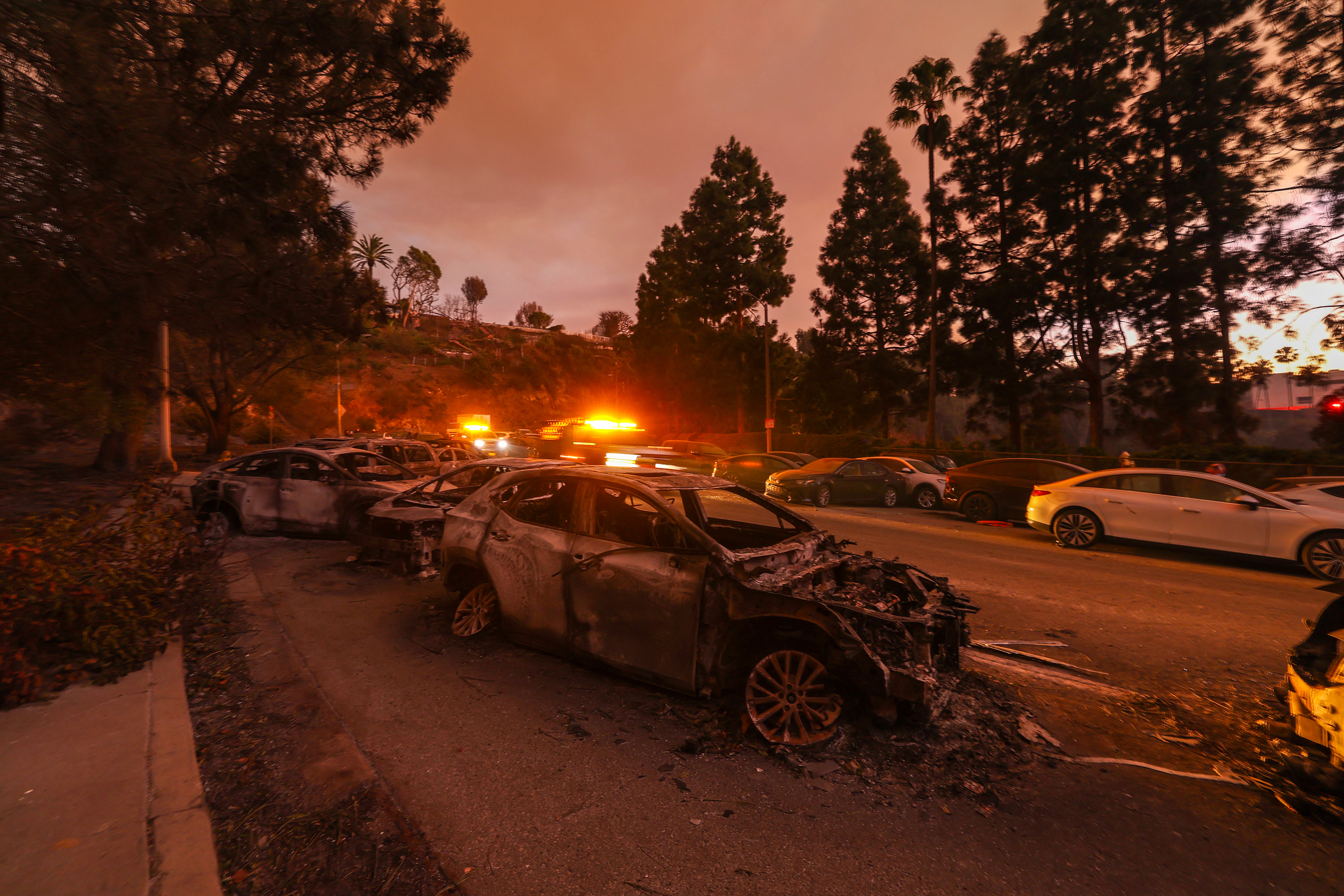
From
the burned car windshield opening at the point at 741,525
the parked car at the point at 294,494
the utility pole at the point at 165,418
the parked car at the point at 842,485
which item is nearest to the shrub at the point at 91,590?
the parked car at the point at 294,494

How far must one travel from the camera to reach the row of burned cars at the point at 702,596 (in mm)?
3607

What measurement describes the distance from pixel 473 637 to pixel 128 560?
3.00 metres

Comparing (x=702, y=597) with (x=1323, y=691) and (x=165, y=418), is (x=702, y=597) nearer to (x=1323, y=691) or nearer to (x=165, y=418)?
(x=1323, y=691)

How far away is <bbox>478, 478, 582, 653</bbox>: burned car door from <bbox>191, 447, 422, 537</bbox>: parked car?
4.71 meters

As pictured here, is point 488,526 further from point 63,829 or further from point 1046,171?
point 1046,171

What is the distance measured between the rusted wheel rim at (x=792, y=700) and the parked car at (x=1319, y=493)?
9388 mm

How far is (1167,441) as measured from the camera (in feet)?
82.6

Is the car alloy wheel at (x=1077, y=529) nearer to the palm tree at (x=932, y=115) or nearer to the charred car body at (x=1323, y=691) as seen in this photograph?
the charred car body at (x=1323, y=691)

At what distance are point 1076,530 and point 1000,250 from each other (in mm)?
25724

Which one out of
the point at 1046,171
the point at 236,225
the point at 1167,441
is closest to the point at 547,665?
the point at 236,225

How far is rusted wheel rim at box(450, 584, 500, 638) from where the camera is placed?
Answer: 17.4 ft

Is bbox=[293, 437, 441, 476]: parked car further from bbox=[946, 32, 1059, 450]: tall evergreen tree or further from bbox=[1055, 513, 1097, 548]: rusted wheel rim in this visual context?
bbox=[946, 32, 1059, 450]: tall evergreen tree

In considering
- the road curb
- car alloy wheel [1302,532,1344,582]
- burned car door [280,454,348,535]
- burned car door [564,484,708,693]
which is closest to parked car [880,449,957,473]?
car alloy wheel [1302,532,1344,582]

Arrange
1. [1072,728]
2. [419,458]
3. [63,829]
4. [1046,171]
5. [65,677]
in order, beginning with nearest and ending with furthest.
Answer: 1. [63,829]
2. [1072,728]
3. [65,677]
4. [419,458]
5. [1046,171]
